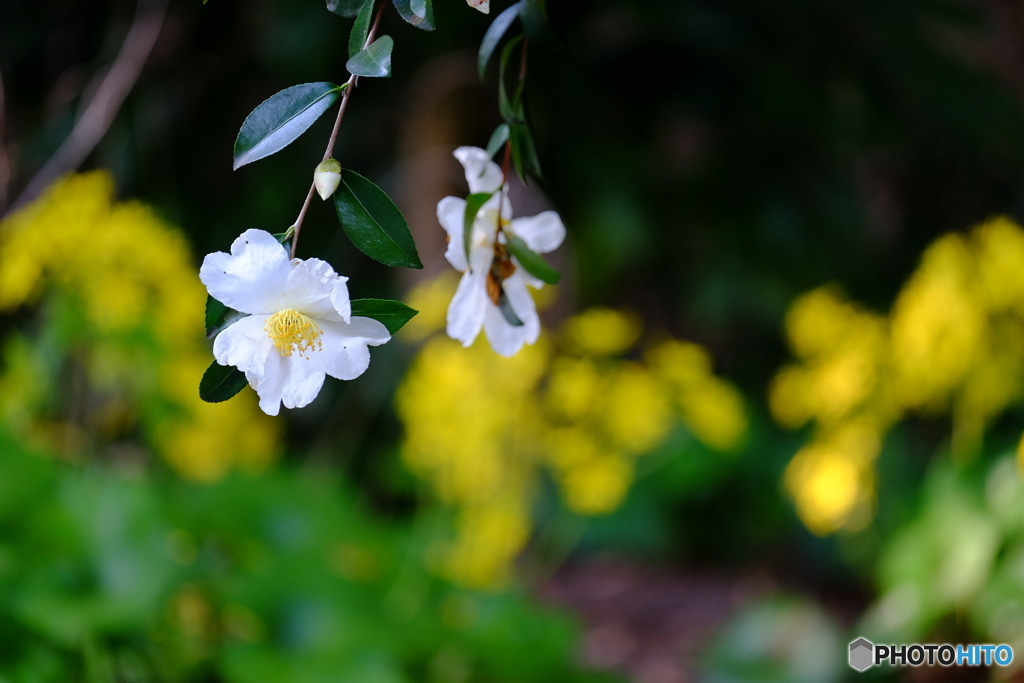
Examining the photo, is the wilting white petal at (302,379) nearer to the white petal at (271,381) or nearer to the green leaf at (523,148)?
the white petal at (271,381)

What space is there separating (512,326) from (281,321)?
Result: 5.6 inches

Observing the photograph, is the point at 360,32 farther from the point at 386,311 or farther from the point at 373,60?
the point at 386,311

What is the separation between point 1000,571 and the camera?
168cm

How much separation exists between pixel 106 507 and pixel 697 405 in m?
1.08

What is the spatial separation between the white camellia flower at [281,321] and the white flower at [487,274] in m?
→ 0.08

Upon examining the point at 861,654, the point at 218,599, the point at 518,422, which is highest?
the point at 218,599

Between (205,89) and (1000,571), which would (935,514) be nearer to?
(1000,571)

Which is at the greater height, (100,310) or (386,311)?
(386,311)

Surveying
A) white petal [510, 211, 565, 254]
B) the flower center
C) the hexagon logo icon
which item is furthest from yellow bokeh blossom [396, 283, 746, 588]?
the flower center

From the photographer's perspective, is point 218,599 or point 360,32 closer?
point 360,32

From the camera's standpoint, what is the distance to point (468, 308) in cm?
51

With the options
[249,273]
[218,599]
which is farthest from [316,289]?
[218,599]

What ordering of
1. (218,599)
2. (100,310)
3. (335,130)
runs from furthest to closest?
(100,310) < (218,599) < (335,130)

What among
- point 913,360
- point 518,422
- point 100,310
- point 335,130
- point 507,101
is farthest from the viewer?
point 913,360
